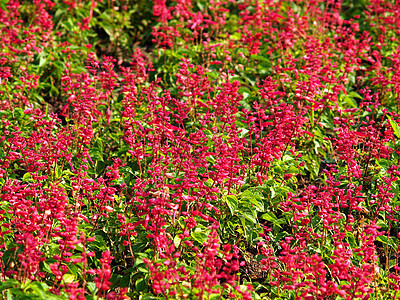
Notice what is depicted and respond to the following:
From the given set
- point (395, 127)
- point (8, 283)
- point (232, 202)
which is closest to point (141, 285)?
point (8, 283)

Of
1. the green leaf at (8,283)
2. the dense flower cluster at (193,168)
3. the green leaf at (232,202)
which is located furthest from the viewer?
the green leaf at (232,202)

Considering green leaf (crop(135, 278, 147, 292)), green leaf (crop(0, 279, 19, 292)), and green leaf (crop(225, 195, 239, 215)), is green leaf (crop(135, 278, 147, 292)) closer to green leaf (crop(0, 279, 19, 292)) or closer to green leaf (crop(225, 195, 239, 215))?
green leaf (crop(0, 279, 19, 292))

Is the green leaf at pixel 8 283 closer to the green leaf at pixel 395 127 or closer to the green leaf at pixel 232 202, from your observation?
the green leaf at pixel 232 202

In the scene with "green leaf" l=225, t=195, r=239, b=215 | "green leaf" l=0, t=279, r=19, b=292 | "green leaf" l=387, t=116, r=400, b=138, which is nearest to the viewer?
"green leaf" l=0, t=279, r=19, b=292

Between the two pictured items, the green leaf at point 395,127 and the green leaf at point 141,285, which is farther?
the green leaf at point 395,127

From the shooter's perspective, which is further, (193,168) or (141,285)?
(193,168)

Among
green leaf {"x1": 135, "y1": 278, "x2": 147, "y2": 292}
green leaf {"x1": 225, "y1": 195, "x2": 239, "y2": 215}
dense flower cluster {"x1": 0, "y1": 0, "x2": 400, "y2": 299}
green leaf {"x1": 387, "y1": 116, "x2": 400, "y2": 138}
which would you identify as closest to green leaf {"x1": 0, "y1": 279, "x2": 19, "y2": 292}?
dense flower cluster {"x1": 0, "y1": 0, "x2": 400, "y2": 299}

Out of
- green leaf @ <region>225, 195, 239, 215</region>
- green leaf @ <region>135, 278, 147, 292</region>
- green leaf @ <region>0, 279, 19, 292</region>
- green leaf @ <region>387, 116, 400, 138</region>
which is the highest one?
green leaf @ <region>387, 116, 400, 138</region>

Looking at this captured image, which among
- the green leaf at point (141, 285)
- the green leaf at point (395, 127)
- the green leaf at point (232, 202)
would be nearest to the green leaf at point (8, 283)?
the green leaf at point (141, 285)

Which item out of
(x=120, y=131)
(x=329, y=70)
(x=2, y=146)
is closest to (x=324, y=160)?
(x=329, y=70)

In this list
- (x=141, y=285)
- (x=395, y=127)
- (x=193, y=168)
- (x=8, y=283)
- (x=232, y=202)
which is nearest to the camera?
(x=8, y=283)

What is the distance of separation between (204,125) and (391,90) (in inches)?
117

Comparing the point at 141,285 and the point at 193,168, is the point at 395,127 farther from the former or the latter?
the point at 141,285

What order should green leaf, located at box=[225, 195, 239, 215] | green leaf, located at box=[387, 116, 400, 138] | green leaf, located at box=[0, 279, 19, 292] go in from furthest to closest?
green leaf, located at box=[387, 116, 400, 138], green leaf, located at box=[225, 195, 239, 215], green leaf, located at box=[0, 279, 19, 292]
